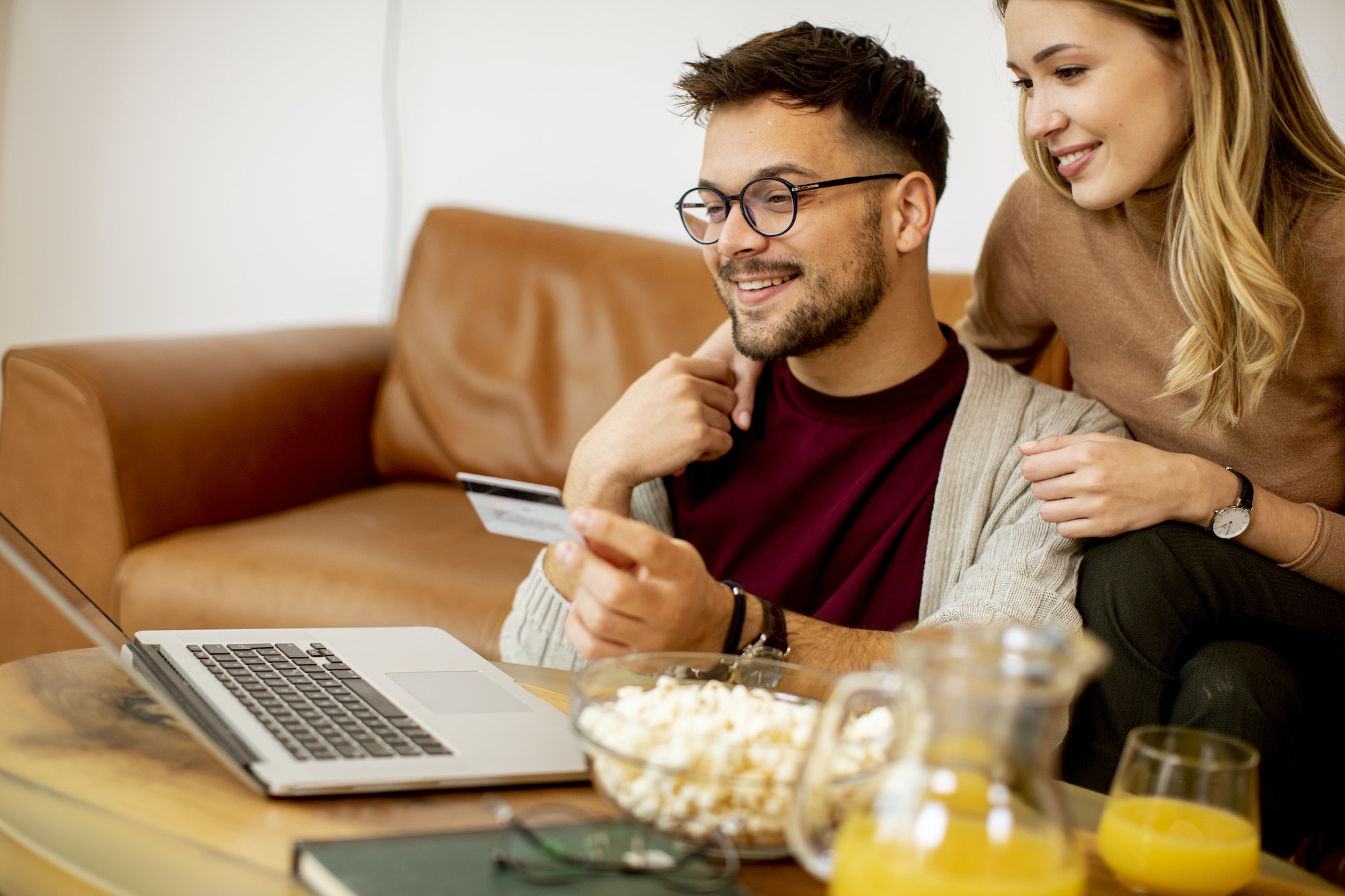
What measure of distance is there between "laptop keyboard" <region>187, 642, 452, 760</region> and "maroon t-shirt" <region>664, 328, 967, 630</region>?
24.4 inches

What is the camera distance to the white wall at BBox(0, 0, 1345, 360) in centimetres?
237

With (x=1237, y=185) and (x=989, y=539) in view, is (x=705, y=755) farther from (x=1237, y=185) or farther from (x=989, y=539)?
(x=1237, y=185)

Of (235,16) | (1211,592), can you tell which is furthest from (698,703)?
(235,16)

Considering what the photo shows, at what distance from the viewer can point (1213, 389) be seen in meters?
1.32

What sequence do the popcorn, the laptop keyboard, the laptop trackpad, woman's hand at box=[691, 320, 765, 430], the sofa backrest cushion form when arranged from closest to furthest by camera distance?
the popcorn
the laptop keyboard
the laptop trackpad
woman's hand at box=[691, 320, 765, 430]
the sofa backrest cushion

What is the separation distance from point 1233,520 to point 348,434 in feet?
5.21

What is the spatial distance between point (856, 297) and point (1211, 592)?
54 centimetres

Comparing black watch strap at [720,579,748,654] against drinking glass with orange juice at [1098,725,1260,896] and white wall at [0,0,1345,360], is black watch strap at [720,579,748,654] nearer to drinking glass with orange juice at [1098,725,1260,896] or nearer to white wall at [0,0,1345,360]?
drinking glass with orange juice at [1098,725,1260,896]

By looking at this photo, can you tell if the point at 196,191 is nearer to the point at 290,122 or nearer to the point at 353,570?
the point at 290,122

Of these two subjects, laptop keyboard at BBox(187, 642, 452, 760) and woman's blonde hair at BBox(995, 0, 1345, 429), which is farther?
woman's blonde hair at BBox(995, 0, 1345, 429)

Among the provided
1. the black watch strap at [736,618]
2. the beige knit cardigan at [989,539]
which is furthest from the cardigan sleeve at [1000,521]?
the black watch strap at [736,618]

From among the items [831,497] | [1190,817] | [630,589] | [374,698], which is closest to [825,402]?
[831,497]

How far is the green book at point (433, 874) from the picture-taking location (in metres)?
0.62

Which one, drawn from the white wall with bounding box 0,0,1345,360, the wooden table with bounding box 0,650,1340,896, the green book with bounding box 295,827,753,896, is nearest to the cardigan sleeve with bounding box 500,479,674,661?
the wooden table with bounding box 0,650,1340,896
